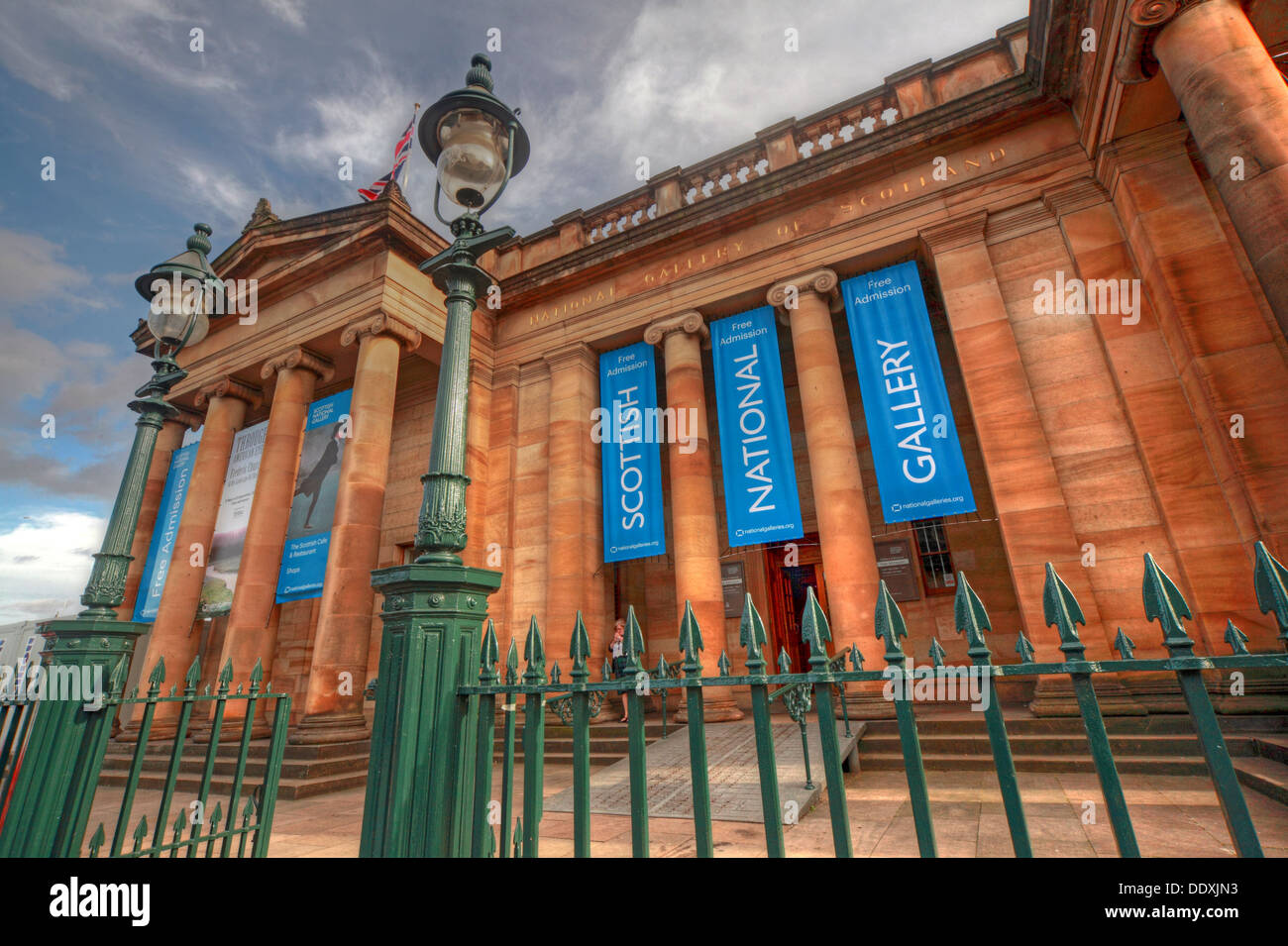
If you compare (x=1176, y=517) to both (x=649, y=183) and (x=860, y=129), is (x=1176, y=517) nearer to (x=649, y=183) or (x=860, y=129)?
(x=860, y=129)

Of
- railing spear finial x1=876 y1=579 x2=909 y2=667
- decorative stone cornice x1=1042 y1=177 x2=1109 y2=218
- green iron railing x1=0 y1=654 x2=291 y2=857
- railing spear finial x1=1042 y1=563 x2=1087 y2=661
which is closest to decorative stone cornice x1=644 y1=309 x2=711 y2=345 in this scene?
decorative stone cornice x1=1042 y1=177 x2=1109 y2=218

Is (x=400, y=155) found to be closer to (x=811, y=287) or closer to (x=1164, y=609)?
(x=811, y=287)

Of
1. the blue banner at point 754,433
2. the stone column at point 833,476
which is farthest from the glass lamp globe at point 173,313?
the stone column at point 833,476

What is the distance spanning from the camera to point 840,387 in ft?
34.6

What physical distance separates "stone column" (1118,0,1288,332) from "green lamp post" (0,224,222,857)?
33.6 feet

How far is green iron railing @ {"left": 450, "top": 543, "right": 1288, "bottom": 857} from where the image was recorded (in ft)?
5.17

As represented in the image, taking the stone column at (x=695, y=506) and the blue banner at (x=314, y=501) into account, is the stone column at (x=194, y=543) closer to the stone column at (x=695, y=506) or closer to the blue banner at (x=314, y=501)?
the blue banner at (x=314, y=501)

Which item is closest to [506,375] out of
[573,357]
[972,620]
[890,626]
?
[573,357]

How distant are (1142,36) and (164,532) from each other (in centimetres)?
2113

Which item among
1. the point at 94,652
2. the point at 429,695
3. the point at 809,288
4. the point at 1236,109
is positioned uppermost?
the point at 809,288

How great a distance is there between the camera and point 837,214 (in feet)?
36.1

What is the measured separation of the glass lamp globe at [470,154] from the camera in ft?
12.2

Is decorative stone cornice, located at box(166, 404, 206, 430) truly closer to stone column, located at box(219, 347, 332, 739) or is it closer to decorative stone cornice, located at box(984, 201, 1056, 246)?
stone column, located at box(219, 347, 332, 739)

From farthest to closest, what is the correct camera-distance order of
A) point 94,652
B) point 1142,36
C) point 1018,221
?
point 1018,221 → point 1142,36 → point 94,652
